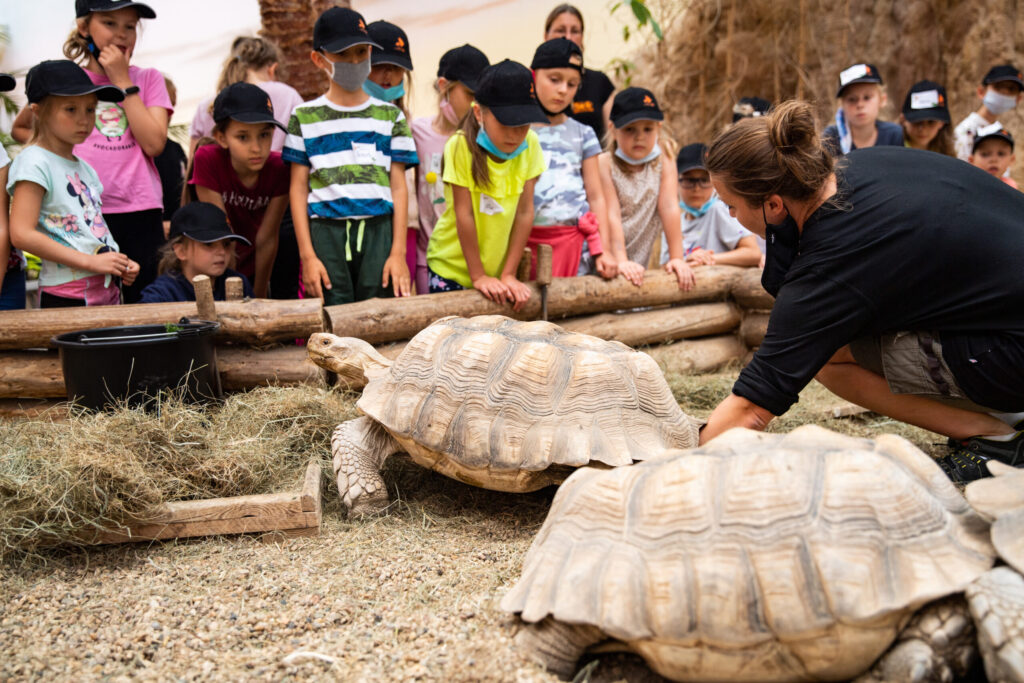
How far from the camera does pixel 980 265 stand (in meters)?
3.02

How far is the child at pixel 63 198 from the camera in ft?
13.9

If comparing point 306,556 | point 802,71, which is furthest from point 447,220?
point 802,71

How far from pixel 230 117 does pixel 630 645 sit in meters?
4.27

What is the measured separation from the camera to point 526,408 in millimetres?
3178

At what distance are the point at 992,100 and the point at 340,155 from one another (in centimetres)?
694

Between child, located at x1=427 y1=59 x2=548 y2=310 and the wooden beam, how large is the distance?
2113 millimetres

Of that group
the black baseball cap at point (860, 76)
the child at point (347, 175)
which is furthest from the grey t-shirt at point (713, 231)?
the child at point (347, 175)

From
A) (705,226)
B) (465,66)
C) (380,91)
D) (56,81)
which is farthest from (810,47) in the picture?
(56,81)

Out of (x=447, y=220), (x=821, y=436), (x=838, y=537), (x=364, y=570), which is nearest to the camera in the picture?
(x=838, y=537)

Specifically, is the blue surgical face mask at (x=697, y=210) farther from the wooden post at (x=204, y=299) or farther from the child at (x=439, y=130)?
the wooden post at (x=204, y=299)

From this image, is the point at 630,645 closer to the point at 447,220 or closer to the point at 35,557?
the point at 35,557

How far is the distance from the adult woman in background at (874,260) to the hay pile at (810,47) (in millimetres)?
8120

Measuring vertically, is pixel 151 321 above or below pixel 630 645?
above

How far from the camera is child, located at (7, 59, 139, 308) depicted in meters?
4.24
